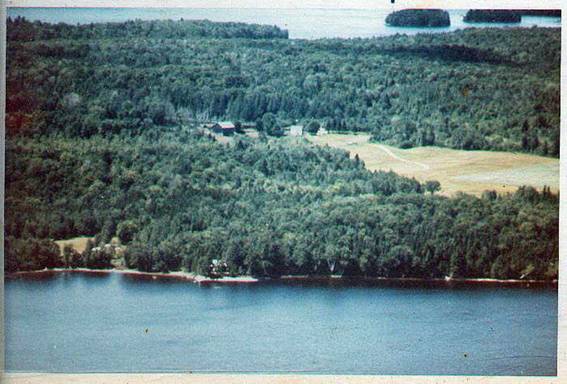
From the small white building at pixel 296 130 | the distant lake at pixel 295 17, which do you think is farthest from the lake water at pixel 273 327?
the distant lake at pixel 295 17

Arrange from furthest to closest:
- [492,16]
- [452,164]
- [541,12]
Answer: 1. [452,164]
2. [492,16]
3. [541,12]

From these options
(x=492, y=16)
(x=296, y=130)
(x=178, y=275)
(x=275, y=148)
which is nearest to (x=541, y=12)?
(x=492, y=16)

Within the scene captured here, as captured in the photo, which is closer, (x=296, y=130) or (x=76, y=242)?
(x=76, y=242)

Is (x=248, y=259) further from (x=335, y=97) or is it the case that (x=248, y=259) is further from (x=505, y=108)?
(x=505, y=108)

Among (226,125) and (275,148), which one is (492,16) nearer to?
(275,148)

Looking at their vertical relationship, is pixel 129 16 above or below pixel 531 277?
above

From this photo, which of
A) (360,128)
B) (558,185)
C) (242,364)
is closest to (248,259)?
(242,364)
